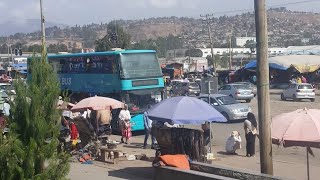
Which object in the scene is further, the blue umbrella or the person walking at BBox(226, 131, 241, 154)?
the person walking at BBox(226, 131, 241, 154)

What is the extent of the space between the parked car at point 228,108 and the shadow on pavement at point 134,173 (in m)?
13.2

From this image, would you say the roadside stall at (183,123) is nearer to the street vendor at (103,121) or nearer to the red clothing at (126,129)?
the red clothing at (126,129)

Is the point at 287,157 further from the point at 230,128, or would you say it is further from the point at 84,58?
the point at 84,58

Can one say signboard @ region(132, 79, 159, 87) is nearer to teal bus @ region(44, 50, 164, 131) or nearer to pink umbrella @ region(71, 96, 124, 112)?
teal bus @ region(44, 50, 164, 131)

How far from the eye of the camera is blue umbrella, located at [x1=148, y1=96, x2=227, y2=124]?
14.6 m

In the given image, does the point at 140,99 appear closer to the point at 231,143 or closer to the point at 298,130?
the point at 231,143

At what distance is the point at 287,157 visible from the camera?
1802cm

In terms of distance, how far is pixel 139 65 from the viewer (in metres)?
25.7

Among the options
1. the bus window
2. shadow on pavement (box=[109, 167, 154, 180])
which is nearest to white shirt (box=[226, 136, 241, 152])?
shadow on pavement (box=[109, 167, 154, 180])

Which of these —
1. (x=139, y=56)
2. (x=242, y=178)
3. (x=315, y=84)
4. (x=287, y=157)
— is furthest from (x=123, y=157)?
(x=315, y=84)

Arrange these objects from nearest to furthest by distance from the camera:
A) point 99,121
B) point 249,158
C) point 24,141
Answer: point 24,141 < point 249,158 < point 99,121

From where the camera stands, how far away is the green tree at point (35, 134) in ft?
22.2

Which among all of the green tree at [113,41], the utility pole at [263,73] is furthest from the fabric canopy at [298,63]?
the utility pole at [263,73]

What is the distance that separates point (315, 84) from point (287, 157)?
140ft
